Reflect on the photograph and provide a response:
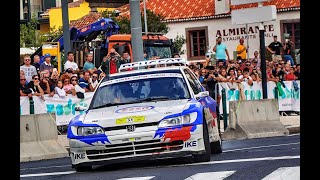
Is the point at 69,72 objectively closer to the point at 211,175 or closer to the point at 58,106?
the point at 58,106

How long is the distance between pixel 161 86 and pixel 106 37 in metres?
23.1

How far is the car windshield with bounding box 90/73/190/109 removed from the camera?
16375mm

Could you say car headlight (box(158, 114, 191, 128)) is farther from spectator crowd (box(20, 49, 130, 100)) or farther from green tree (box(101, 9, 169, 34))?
green tree (box(101, 9, 169, 34))

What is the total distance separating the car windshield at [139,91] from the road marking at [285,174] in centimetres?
339

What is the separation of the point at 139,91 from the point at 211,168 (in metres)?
2.71

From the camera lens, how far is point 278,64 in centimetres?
3416

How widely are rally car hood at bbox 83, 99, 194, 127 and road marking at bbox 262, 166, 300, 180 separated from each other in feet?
8.14

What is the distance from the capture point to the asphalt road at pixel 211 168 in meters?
13.1

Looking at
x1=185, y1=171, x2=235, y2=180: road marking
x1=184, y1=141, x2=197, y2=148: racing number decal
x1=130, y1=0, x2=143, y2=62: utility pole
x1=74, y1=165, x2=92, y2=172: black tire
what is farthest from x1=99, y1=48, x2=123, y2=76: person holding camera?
x1=185, y1=171, x2=235, y2=180: road marking

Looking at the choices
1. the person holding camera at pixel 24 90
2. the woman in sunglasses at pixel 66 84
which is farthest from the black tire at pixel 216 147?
the woman in sunglasses at pixel 66 84

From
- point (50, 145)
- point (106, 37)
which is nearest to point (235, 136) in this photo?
point (50, 145)
